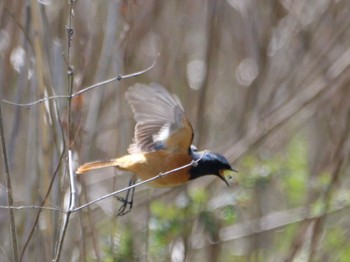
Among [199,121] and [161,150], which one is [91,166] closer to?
[161,150]

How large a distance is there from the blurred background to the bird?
0.12 metres

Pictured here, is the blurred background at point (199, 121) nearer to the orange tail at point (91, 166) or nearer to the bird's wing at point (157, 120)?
the orange tail at point (91, 166)

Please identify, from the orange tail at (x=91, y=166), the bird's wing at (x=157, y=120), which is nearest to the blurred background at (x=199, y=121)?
the orange tail at (x=91, y=166)

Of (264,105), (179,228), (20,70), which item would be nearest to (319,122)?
(264,105)

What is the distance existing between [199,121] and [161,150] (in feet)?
2.44

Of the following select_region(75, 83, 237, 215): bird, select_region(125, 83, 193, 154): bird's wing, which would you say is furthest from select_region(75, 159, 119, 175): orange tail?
select_region(125, 83, 193, 154): bird's wing

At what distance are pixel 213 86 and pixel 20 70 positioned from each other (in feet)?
5.87

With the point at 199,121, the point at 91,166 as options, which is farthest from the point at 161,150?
the point at 199,121

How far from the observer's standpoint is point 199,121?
3.93 meters

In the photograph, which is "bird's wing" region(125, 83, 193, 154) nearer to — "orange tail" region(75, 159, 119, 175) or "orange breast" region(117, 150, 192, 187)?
"orange breast" region(117, 150, 192, 187)

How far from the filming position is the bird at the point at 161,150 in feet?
9.86

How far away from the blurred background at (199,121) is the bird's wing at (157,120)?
7.4 inches

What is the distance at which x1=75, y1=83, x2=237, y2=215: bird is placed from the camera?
Result: 301 cm

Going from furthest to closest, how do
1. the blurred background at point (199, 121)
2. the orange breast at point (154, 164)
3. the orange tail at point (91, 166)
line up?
the blurred background at point (199, 121)
the orange breast at point (154, 164)
the orange tail at point (91, 166)
